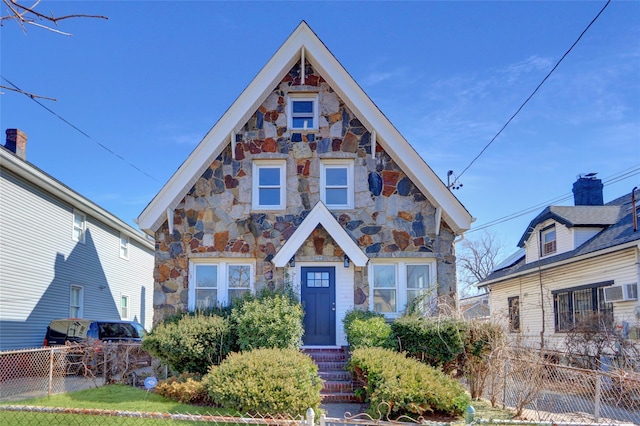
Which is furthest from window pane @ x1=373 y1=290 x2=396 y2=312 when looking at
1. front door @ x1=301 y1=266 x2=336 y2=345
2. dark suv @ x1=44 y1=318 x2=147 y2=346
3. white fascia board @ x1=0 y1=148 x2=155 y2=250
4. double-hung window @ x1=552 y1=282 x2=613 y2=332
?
white fascia board @ x1=0 y1=148 x2=155 y2=250

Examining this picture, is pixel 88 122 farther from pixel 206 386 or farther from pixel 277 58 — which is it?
pixel 206 386

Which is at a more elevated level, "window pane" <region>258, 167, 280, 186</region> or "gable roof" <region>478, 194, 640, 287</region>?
"window pane" <region>258, 167, 280, 186</region>

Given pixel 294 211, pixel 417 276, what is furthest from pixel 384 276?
pixel 294 211

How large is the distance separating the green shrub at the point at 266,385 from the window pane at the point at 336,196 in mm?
5332

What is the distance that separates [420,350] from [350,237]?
10.5 ft

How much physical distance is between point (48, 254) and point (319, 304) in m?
9.82

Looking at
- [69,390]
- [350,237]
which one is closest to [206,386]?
[69,390]

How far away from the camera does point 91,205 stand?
1911cm

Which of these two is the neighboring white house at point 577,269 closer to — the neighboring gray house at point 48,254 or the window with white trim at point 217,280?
the window with white trim at point 217,280

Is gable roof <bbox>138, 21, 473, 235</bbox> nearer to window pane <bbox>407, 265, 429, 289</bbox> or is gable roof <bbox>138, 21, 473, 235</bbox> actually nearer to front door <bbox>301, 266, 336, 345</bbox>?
window pane <bbox>407, 265, 429, 289</bbox>

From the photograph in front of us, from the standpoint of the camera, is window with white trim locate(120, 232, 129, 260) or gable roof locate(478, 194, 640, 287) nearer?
gable roof locate(478, 194, 640, 287)

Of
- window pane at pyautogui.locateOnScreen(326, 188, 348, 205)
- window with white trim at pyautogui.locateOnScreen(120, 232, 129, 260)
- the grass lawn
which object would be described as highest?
window pane at pyautogui.locateOnScreen(326, 188, 348, 205)

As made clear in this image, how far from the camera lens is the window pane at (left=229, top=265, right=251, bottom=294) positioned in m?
13.1

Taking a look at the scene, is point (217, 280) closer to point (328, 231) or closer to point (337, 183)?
point (328, 231)
